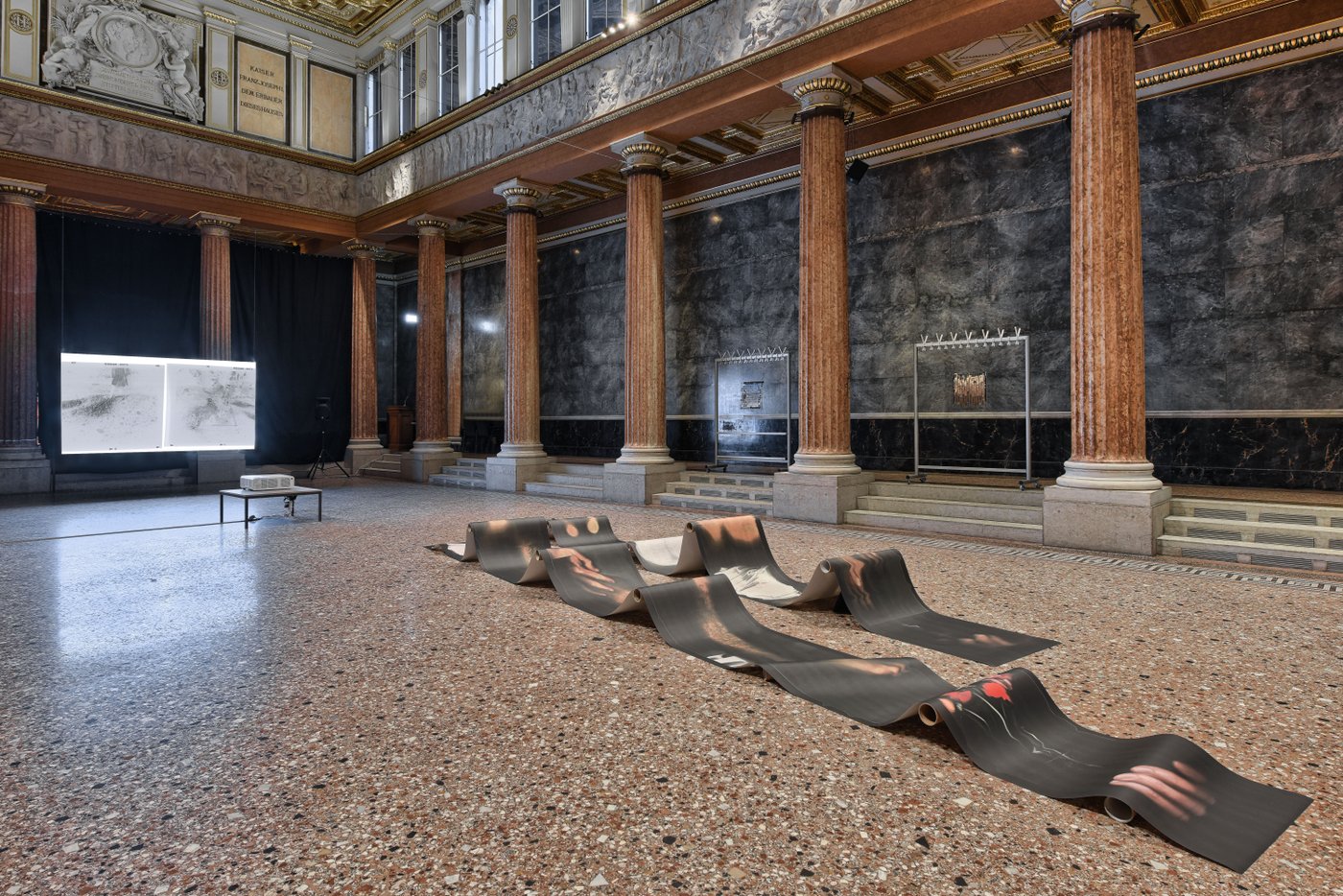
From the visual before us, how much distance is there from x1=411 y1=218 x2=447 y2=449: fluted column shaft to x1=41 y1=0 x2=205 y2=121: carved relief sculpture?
16.3 feet

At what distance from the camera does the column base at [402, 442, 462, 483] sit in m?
15.5

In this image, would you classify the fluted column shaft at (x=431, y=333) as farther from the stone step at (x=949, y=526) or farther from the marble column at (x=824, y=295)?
the stone step at (x=949, y=526)

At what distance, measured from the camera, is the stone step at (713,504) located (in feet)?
33.0

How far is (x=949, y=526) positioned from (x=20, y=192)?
1606 centimetres

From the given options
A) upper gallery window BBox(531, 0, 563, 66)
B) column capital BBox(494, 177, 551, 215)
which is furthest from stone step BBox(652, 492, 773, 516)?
upper gallery window BBox(531, 0, 563, 66)

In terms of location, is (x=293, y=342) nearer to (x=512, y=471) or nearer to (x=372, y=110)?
(x=372, y=110)

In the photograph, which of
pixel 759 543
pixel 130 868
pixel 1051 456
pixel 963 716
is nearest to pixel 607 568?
pixel 759 543

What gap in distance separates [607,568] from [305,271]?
16.1 metres

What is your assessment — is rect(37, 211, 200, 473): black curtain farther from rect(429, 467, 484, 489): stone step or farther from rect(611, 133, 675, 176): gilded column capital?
rect(611, 133, 675, 176): gilded column capital

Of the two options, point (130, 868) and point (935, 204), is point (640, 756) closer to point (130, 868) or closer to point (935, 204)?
point (130, 868)

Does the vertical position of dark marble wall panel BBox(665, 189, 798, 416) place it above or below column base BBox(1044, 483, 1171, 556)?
above

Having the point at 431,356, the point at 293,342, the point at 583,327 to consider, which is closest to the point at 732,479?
the point at 583,327

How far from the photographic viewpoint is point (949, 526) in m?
8.31

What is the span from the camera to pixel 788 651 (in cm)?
391
